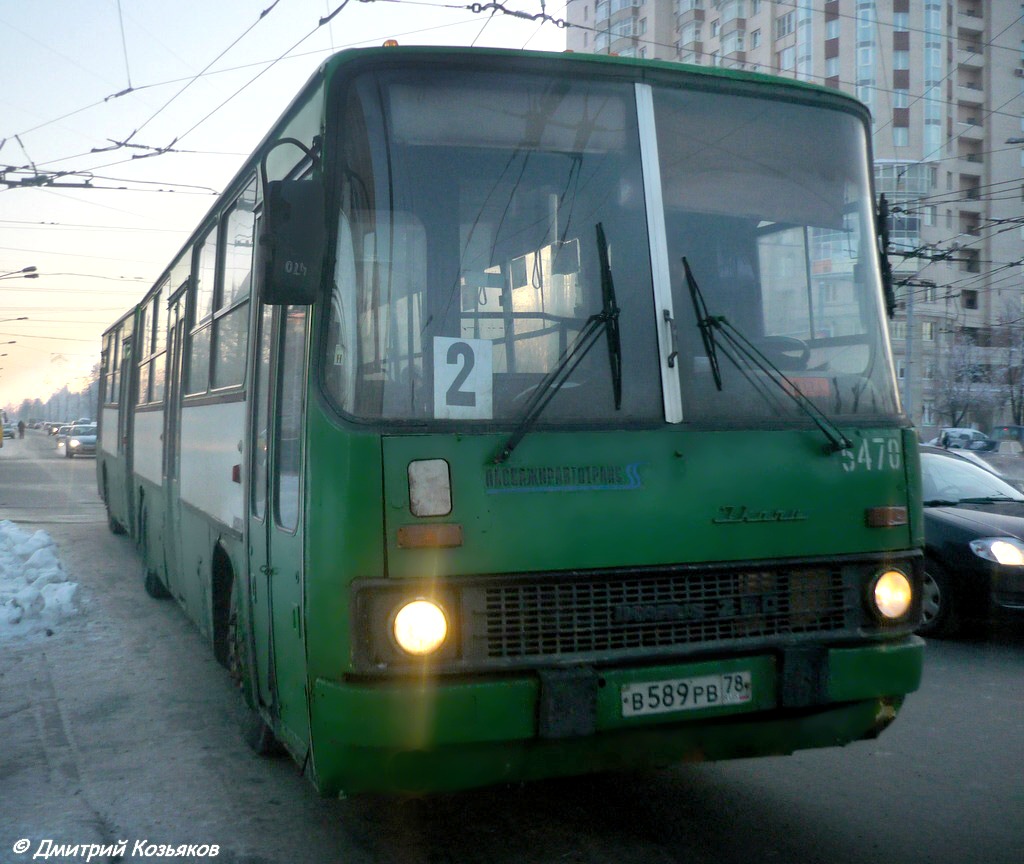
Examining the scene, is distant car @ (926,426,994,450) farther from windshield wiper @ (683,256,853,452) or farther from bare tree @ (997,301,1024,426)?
windshield wiper @ (683,256,853,452)

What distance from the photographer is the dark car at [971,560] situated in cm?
837

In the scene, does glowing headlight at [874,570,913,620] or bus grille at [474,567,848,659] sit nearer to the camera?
bus grille at [474,567,848,659]

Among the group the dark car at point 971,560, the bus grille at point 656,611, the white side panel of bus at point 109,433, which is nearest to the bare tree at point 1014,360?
the white side panel of bus at point 109,433

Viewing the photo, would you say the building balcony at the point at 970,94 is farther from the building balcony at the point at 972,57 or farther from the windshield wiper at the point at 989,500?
the windshield wiper at the point at 989,500

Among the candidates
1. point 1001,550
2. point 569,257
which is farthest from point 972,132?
point 569,257

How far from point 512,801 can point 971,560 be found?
4958 millimetres

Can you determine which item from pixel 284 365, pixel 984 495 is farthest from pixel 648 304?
pixel 984 495

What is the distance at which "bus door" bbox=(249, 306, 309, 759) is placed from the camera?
163 inches

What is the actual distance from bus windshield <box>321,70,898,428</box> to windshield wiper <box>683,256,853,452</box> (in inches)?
0.6

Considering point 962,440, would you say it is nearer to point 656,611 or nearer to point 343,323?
point 656,611

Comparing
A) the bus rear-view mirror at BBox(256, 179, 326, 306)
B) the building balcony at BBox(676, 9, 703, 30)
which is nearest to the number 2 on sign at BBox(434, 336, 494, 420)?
the bus rear-view mirror at BBox(256, 179, 326, 306)

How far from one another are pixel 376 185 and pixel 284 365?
0.92 metres

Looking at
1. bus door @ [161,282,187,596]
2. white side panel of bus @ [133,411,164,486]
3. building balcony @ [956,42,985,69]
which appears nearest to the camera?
bus door @ [161,282,187,596]

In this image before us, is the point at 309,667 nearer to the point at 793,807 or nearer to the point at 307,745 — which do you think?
the point at 307,745
